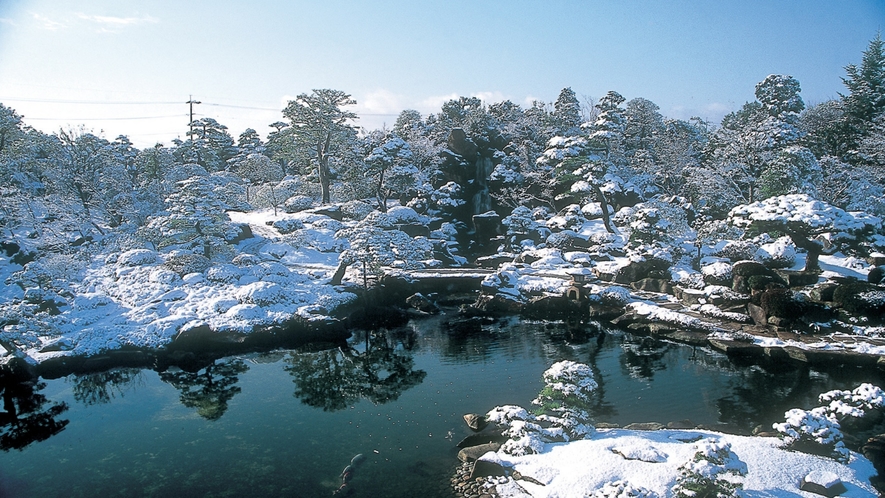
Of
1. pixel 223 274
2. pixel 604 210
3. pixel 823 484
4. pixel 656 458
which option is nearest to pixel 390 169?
pixel 604 210

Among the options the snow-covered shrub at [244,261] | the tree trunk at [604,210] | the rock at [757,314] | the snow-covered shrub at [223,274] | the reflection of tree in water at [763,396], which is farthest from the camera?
the tree trunk at [604,210]

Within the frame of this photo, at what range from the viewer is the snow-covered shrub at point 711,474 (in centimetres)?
772

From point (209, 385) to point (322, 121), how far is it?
26782mm

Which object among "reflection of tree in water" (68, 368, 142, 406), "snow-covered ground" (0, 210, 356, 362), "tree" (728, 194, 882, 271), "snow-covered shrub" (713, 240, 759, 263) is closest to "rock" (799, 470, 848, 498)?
"tree" (728, 194, 882, 271)

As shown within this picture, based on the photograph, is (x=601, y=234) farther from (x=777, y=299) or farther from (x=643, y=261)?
(x=777, y=299)

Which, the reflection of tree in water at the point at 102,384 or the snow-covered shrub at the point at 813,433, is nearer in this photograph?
the snow-covered shrub at the point at 813,433

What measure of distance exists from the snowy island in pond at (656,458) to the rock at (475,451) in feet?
1.09

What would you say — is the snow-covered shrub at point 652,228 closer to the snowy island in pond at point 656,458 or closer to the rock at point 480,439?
the snowy island in pond at point 656,458

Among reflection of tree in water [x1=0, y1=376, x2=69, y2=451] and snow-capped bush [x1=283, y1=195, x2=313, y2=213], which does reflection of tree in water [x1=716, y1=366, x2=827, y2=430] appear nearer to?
reflection of tree in water [x1=0, y1=376, x2=69, y2=451]

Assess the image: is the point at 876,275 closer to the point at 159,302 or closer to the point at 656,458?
the point at 656,458

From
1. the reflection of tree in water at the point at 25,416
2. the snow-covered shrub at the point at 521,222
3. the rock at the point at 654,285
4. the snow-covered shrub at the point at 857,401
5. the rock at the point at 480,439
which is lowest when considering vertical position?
A: the reflection of tree in water at the point at 25,416

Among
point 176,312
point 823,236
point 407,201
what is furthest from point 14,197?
A: point 823,236

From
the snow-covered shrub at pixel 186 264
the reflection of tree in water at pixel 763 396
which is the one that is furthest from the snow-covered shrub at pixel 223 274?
the reflection of tree in water at pixel 763 396

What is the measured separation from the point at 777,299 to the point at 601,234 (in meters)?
13.9
